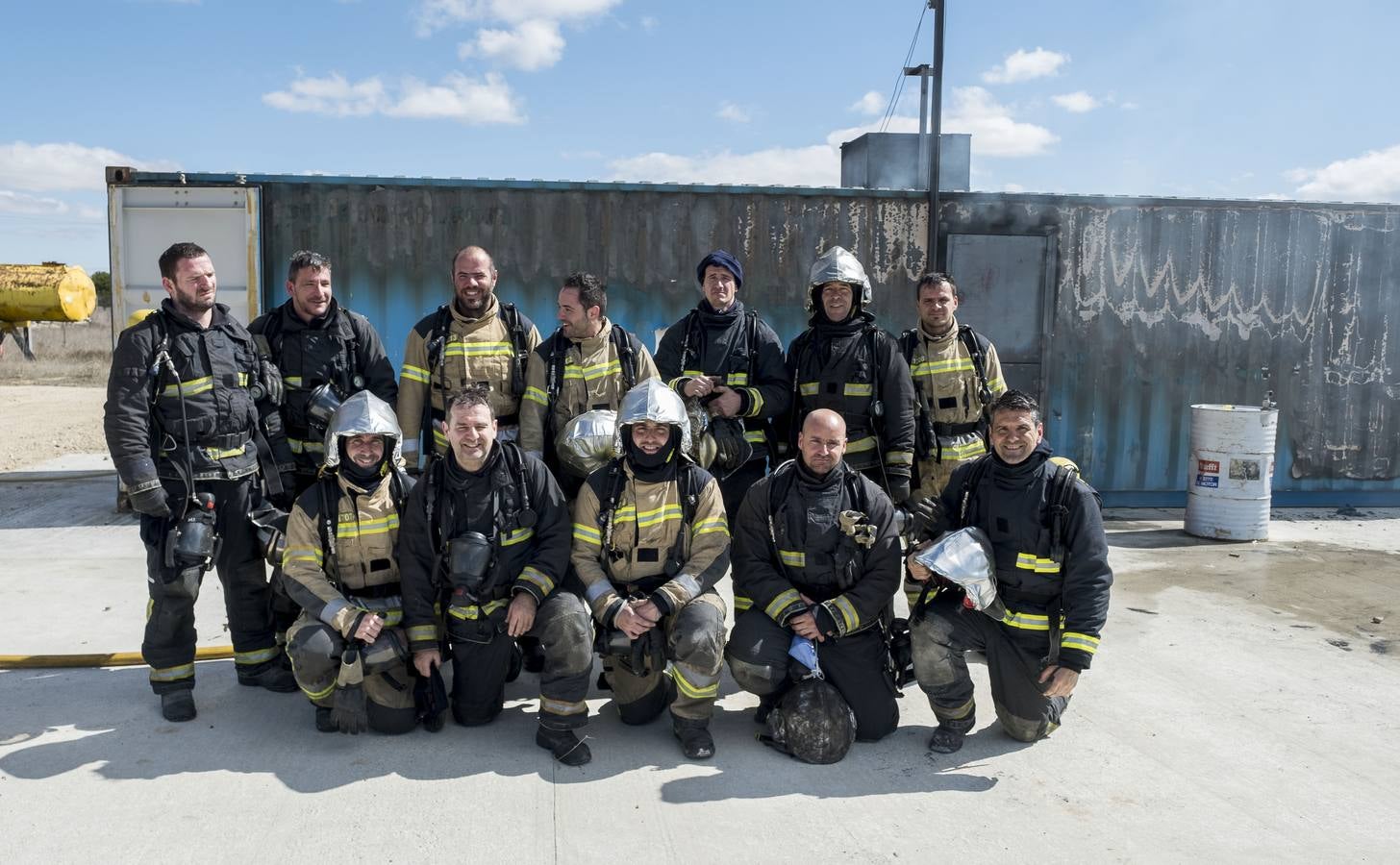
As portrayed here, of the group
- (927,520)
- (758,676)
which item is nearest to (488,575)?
(758,676)

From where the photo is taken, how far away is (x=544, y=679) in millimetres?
3746

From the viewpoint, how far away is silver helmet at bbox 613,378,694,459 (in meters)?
3.94

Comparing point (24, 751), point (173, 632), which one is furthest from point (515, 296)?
point (24, 751)

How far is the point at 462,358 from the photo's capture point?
458 cm

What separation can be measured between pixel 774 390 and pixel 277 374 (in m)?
2.37

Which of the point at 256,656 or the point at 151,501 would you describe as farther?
the point at 256,656

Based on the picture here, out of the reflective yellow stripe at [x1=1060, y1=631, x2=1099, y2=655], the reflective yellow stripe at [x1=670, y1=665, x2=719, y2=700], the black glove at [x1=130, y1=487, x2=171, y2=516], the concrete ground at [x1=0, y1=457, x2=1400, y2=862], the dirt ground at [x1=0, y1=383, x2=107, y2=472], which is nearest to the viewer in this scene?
the concrete ground at [x1=0, y1=457, x2=1400, y2=862]

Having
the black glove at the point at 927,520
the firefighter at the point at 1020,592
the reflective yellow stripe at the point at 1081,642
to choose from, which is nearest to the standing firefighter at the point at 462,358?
the black glove at the point at 927,520

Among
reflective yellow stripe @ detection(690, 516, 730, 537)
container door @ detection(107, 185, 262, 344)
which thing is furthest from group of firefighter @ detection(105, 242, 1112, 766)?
container door @ detection(107, 185, 262, 344)

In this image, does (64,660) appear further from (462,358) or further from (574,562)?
(574,562)

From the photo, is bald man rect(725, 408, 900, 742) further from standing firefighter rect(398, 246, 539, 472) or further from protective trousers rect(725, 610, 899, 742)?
standing firefighter rect(398, 246, 539, 472)

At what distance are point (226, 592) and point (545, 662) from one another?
1625mm

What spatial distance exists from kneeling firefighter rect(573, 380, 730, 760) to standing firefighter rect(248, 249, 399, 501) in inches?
54.7

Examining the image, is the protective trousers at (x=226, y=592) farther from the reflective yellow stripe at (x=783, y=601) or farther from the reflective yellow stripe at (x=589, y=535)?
the reflective yellow stripe at (x=783, y=601)
